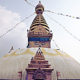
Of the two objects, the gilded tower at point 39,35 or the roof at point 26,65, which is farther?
the gilded tower at point 39,35

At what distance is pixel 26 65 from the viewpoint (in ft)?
67.8

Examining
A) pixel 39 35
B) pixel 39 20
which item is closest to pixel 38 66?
pixel 39 35

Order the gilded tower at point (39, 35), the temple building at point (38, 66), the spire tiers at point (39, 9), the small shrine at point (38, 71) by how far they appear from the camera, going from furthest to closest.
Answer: the spire tiers at point (39, 9) < the gilded tower at point (39, 35) < the temple building at point (38, 66) < the small shrine at point (38, 71)

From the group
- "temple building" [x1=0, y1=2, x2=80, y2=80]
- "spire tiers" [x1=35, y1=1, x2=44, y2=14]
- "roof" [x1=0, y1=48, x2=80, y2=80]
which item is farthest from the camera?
"spire tiers" [x1=35, y1=1, x2=44, y2=14]

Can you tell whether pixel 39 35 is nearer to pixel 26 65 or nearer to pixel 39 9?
pixel 39 9

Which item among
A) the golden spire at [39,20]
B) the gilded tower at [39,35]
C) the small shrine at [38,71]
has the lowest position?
the small shrine at [38,71]

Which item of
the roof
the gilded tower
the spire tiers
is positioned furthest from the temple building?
the spire tiers

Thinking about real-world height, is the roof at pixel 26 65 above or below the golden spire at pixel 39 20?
Result: below

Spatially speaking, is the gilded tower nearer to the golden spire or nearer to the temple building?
the golden spire

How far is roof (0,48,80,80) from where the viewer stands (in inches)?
789

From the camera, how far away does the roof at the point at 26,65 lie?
20034 mm

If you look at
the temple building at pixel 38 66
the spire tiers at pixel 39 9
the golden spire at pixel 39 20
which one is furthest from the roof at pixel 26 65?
the spire tiers at pixel 39 9

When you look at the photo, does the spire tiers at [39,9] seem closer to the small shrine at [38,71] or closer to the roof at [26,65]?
the roof at [26,65]

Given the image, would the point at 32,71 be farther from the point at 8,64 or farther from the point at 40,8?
the point at 40,8
